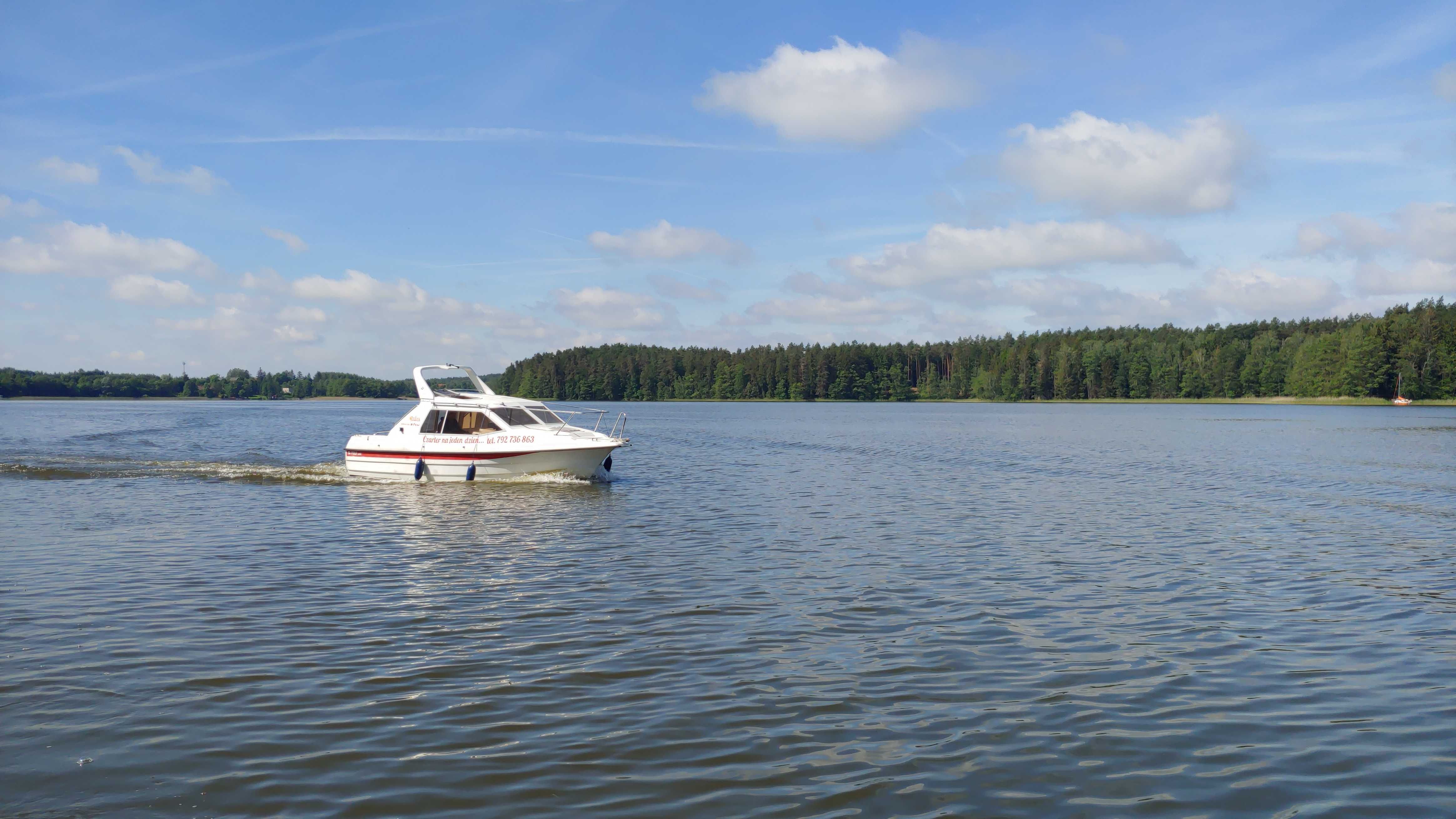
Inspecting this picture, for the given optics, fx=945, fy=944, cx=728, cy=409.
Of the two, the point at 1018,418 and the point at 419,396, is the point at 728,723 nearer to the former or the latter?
the point at 419,396

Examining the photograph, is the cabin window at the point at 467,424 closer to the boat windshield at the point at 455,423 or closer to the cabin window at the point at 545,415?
the boat windshield at the point at 455,423

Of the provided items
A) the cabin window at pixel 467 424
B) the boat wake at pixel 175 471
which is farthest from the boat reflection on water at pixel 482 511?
the boat wake at pixel 175 471

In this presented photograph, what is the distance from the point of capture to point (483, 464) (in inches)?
1247

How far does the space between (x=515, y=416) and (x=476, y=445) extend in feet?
5.66

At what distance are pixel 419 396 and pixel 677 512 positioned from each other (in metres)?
14.1

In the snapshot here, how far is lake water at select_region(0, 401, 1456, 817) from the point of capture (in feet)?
24.0

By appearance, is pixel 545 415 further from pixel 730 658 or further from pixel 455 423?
pixel 730 658

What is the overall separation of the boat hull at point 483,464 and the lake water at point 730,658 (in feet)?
16.0

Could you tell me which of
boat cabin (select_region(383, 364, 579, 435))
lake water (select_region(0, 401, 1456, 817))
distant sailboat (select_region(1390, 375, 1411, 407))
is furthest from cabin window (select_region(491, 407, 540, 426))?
distant sailboat (select_region(1390, 375, 1411, 407))

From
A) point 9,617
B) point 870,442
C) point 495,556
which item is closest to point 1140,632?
point 495,556

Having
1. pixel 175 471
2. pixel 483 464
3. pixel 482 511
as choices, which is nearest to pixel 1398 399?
pixel 483 464

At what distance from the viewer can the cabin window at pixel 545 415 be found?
3322 cm

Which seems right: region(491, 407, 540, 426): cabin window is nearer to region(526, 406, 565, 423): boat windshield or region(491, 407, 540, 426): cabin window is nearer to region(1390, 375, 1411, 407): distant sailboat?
region(526, 406, 565, 423): boat windshield

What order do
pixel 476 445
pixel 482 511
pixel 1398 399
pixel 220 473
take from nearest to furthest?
1. pixel 482 511
2. pixel 476 445
3. pixel 220 473
4. pixel 1398 399
